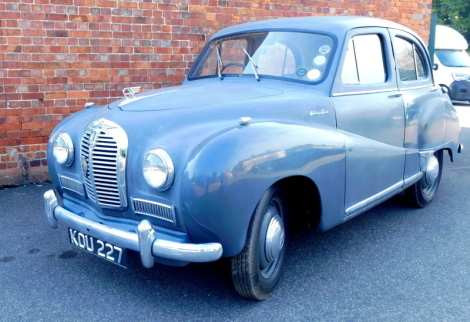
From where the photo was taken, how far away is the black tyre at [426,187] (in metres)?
4.64

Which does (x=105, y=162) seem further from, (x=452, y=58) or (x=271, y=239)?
(x=452, y=58)

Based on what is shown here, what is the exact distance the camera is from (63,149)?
10.3 ft

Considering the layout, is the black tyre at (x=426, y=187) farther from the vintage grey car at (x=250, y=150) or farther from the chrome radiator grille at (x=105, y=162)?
the chrome radiator grille at (x=105, y=162)

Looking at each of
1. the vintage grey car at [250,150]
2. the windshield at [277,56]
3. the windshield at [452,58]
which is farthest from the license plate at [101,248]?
the windshield at [452,58]

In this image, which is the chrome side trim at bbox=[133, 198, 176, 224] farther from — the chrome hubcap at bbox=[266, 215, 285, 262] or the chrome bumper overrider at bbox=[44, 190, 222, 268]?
the chrome hubcap at bbox=[266, 215, 285, 262]

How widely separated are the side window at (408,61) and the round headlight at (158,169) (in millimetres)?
2459

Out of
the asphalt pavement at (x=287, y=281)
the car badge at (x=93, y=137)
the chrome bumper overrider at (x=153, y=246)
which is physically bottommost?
the asphalt pavement at (x=287, y=281)

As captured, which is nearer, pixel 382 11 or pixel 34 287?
pixel 34 287

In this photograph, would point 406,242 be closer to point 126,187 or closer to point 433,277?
point 433,277

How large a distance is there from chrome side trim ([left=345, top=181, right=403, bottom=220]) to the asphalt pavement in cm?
35

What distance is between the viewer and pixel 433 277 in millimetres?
3299

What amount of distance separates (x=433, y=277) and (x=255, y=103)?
1599 millimetres

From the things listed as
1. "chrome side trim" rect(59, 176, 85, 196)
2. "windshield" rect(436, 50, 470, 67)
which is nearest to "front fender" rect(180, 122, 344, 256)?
"chrome side trim" rect(59, 176, 85, 196)

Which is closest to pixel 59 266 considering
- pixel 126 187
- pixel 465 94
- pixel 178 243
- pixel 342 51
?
pixel 126 187
